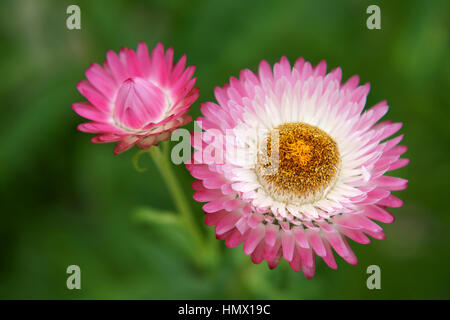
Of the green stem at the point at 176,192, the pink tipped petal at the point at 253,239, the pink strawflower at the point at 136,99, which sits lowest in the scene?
the pink tipped petal at the point at 253,239

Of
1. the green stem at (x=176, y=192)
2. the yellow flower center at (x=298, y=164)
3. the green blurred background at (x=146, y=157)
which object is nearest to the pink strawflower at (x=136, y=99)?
the green stem at (x=176, y=192)

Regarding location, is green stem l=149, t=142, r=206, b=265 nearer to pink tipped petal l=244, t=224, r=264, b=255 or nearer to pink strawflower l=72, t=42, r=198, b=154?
pink strawflower l=72, t=42, r=198, b=154

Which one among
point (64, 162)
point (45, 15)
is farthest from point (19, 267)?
point (45, 15)

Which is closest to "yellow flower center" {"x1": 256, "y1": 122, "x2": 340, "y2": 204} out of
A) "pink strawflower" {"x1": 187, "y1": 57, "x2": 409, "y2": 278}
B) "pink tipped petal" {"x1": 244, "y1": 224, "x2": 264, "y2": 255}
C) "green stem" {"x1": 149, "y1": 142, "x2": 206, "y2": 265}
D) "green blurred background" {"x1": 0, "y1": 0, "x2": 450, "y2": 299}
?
"pink strawflower" {"x1": 187, "y1": 57, "x2": 409, "y2": 278}

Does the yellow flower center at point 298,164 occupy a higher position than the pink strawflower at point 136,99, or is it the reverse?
the pink strawflower at point 136,99

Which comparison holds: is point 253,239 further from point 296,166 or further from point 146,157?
point 146,157

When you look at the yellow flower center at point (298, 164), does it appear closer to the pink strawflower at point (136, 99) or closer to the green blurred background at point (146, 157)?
the pink strawflower at point (136, 99)

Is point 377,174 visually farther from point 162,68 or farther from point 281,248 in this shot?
point 162,68
